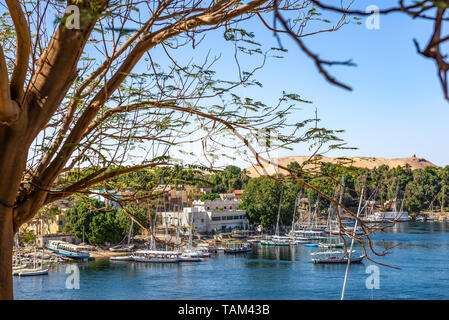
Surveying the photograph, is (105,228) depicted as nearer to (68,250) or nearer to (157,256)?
(68,250)

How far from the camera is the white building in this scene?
2428 cm

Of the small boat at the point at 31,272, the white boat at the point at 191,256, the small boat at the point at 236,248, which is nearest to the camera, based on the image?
the small boat at the point at 31,272

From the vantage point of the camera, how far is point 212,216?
2564 centimetres

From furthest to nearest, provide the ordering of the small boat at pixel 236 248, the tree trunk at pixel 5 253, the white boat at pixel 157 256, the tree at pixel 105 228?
the small boat at pixel 236 248 → the tree at pixel 105 228 → the white boat at pixel 157 256 → the tree trunk at pixel 5 253

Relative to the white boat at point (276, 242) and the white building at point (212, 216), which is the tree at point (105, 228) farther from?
the white boat at point (276, 242)

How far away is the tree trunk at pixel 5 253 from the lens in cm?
152

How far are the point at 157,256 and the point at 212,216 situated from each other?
6.31 metres

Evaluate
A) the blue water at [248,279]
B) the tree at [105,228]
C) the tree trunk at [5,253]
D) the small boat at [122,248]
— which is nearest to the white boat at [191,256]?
the blue water at [248,279]

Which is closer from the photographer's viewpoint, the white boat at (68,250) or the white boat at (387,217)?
the white boat at (387,217)

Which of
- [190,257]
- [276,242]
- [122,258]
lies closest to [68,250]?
[122,258]

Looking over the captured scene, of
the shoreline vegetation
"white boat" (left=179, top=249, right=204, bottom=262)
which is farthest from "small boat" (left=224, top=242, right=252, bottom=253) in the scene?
the shoreline vegetation

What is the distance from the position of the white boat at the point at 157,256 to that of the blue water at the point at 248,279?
387 millimetres

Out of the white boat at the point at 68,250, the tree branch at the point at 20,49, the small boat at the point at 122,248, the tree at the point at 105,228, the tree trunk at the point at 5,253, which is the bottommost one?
the small boat at the point at 122,248

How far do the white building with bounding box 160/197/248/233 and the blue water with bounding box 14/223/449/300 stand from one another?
13.1 ft
